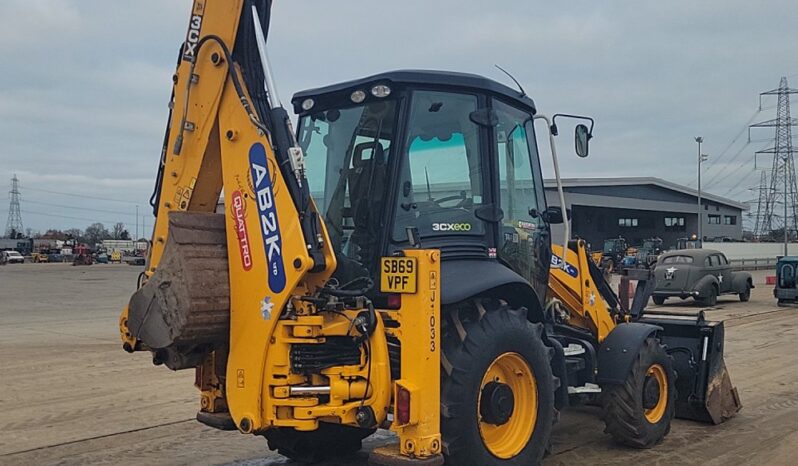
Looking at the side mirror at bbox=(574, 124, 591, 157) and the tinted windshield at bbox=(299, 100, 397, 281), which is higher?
the side mirror at bbox=(574, 124, 591, 157)

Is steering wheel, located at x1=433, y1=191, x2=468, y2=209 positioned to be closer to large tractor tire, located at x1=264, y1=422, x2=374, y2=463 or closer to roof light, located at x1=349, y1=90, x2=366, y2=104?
roof light, located at x1=349, y1=90, x2=366, y2=104

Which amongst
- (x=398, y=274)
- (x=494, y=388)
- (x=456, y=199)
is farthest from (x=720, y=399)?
(x=398, y=274)

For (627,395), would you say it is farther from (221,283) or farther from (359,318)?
(221,283)

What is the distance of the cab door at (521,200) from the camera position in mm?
5691

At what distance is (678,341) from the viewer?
25.1ft

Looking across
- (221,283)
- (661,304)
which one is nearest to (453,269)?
(221,283)

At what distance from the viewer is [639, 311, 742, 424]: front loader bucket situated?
24.4 feet

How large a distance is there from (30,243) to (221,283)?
9805cm

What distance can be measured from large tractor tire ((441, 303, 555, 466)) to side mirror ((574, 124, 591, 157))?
1.63 m

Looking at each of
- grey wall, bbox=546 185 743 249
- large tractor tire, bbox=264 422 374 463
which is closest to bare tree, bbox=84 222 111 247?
grey wall, bbox=546 185 743 249

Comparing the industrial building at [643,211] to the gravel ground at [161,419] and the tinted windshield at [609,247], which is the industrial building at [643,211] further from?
the gravel ground at [161,419]

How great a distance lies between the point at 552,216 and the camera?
6.43m

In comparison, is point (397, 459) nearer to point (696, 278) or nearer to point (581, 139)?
point (581, 139)

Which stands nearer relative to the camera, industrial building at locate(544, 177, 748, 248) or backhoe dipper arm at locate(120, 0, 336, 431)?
backhoe dipper arm at locate(120, 0, 336, 431)
